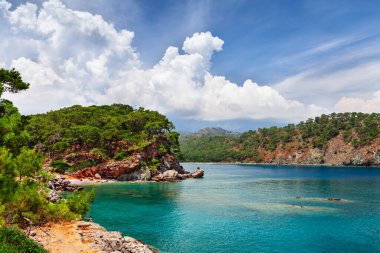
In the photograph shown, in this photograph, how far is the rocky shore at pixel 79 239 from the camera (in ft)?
89.2

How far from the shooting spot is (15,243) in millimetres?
21781

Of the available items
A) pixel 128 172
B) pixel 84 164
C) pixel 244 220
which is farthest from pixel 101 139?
pixel 244 220

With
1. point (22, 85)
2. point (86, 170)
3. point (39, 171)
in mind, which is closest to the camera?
point (39, 171)

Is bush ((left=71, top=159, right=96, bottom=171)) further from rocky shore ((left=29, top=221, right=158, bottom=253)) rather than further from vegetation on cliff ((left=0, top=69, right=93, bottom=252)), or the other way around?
rocky shore ((left=29, top=221, right=158, bottom=253))

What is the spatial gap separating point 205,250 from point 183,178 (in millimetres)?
82451

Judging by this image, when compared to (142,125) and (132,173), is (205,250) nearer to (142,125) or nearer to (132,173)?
(132,173)

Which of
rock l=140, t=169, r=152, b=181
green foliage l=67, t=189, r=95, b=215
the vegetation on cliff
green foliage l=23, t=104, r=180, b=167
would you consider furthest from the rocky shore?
green foliage l=23, t=104, r=180, b=167

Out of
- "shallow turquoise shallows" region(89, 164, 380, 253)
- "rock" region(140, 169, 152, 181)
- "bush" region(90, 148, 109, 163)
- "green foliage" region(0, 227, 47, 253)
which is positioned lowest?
"shallow turquoise shallows" region(89, 164, 380, 253)

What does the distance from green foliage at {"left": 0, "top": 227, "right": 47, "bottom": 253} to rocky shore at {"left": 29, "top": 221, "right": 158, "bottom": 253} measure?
3.56 metres

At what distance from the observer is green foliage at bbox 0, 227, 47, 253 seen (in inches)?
820

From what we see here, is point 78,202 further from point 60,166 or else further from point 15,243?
point 60,166

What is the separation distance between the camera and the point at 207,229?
145 feet

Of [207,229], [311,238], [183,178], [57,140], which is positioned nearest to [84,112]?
[57,140]

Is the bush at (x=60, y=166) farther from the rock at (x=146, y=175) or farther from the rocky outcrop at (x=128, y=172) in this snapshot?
the rock at (x=146, y=175)
